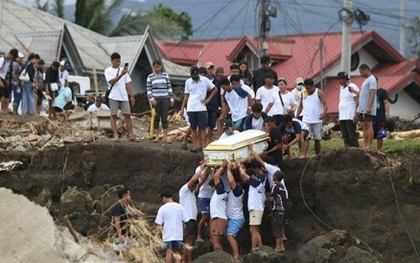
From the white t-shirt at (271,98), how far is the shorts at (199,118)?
3.90 feet

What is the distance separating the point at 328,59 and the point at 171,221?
29.6m

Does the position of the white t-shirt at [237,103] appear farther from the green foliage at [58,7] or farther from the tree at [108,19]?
the green foliage at [58,7]

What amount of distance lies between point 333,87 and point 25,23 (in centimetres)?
1235

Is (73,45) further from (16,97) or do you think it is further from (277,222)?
(277,222)

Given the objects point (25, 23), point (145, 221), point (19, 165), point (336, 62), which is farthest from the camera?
point (336, 62)

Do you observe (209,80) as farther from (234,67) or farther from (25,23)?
(25,23)

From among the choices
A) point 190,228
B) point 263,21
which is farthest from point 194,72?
point 263,21

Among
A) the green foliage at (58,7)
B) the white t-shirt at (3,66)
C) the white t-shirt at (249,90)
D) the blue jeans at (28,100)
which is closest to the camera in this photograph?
the white t-shirt at (249,90)

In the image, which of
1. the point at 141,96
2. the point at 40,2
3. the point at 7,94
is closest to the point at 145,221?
the point at 7,94

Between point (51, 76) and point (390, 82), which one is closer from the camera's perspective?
point (51, 76)

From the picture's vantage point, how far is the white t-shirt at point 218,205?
22.6 meters

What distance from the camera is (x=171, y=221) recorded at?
21.5 m

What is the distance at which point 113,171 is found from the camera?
87.5 feet

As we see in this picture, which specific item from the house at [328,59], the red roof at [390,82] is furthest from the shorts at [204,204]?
the house at [328,59]
